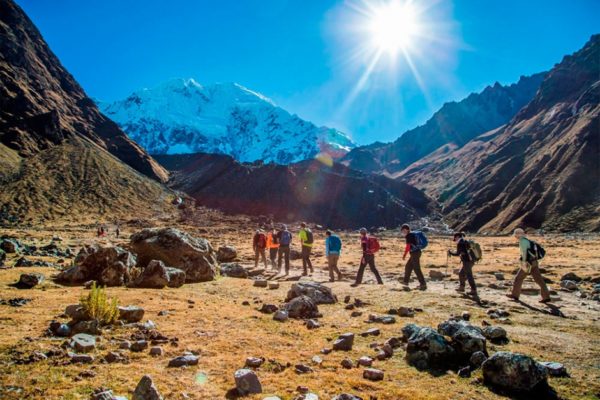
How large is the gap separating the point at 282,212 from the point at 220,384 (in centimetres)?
13520

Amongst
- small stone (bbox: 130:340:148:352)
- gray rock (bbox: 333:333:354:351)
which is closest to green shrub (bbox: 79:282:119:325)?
small stone (bbox: 130:340:148:352)

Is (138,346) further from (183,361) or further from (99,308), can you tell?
(99,308)

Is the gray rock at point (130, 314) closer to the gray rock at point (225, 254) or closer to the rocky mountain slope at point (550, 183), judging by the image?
the gray rock at point (225, 254)

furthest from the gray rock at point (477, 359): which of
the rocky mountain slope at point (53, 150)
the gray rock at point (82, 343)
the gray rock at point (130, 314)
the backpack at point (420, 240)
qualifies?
the rocky mountain slope at point (53, 150)

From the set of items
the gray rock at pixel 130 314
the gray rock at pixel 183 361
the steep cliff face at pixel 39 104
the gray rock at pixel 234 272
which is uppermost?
the steep cliff face at pixel 39 104

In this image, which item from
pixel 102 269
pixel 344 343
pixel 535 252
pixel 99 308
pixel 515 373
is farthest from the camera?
pixel 102 269

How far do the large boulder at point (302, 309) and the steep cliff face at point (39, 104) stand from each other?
419 ft

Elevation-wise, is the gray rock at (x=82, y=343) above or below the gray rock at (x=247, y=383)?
above

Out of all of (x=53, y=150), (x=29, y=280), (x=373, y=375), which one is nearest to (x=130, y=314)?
(x=373, y=375)

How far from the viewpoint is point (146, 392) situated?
5590 mm

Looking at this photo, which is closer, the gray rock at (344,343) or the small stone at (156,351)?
the small stone at (156,351)

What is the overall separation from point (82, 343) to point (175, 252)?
11.8 metres

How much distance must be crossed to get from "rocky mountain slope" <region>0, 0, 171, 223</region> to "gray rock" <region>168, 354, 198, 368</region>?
91706 mm

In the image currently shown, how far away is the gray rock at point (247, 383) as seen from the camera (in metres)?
6.20
